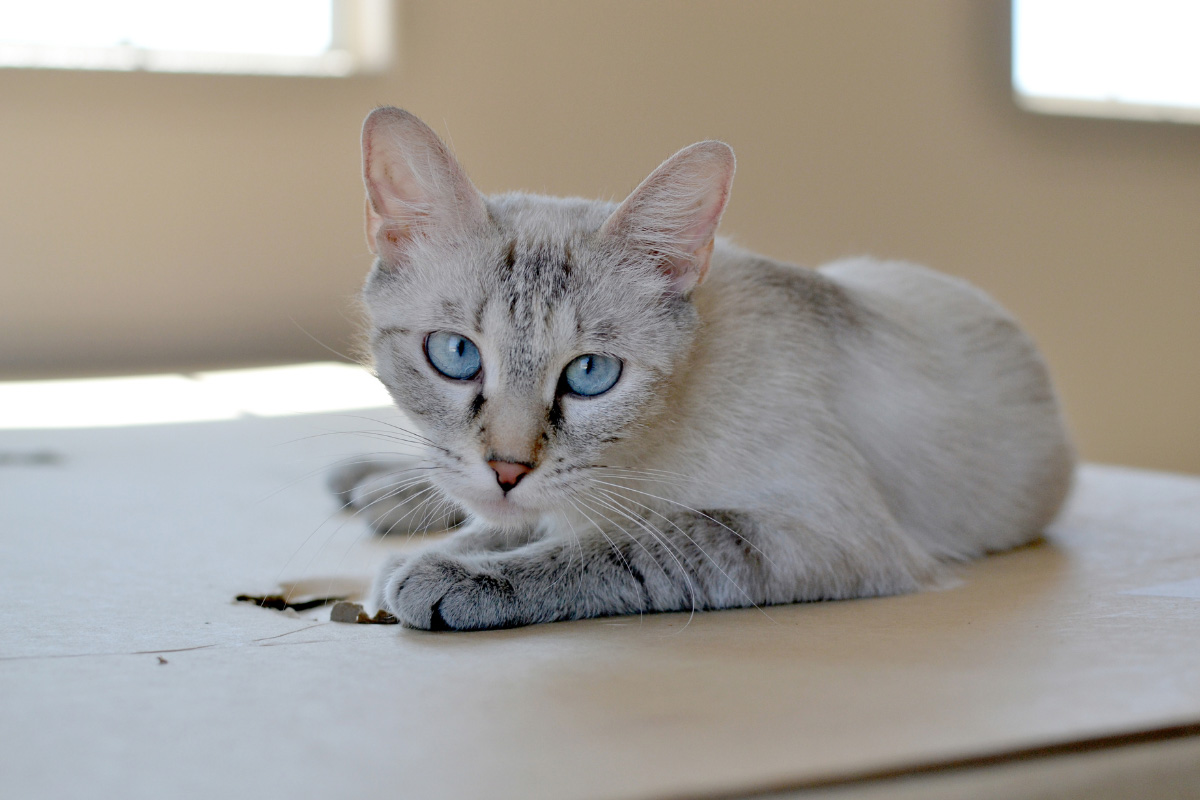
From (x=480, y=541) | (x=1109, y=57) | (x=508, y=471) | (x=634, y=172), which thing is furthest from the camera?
(x=1109, y=57)

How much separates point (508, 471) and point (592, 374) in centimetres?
18

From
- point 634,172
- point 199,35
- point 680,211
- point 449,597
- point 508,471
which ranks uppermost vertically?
point 199,35

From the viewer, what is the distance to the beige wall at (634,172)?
445 cm

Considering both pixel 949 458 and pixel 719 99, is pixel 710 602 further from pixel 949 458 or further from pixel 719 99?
pixel 719 99

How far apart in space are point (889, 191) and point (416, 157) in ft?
14.9

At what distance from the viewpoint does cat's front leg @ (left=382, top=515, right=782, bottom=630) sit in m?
1.30

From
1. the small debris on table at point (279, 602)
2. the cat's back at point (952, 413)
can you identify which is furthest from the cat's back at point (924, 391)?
the small debris on table at point (279, 602)

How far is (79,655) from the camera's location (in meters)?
1.14

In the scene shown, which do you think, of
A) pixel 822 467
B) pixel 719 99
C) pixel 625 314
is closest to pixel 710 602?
pixel 822 467

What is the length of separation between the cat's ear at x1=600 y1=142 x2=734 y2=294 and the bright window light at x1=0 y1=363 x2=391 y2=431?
1967 mm

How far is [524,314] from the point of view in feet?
4.44

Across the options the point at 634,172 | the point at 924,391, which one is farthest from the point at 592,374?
the point at 634,172

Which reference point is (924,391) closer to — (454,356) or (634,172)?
(454,356)

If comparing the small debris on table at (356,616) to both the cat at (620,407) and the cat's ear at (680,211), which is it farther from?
the cat's ear at (680,211)
